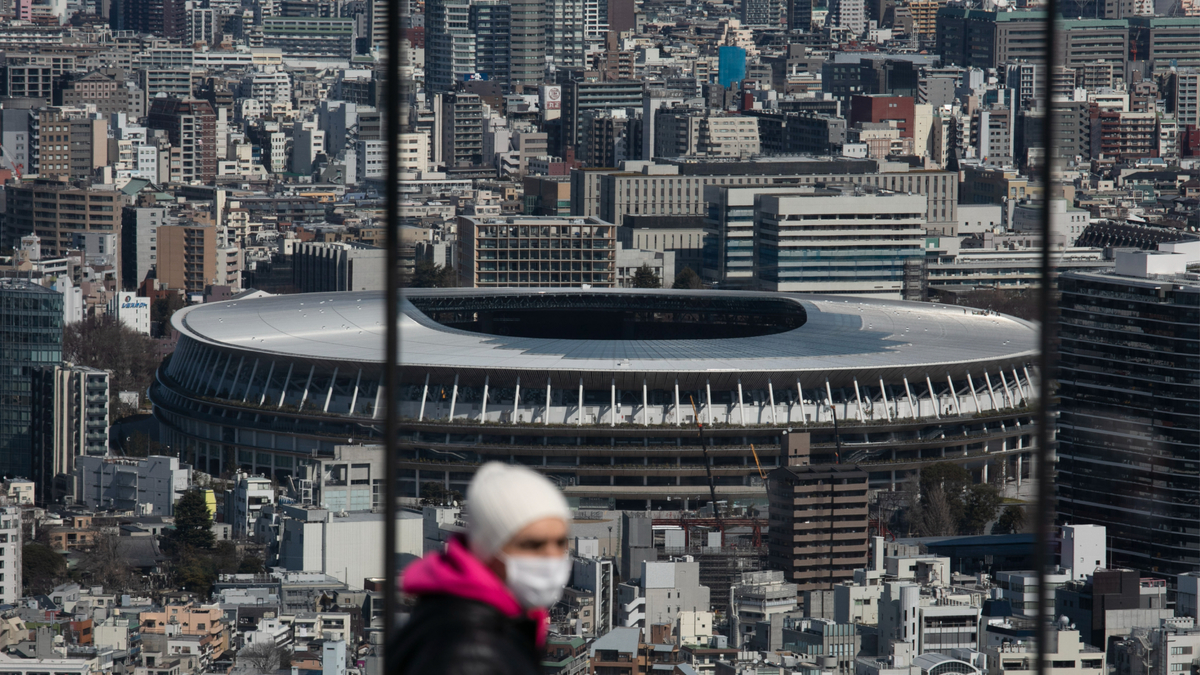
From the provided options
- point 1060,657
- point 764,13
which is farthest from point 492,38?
point 1060,657

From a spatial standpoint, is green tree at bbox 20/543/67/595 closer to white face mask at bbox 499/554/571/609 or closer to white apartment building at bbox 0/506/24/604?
white apartment building at bbox 0/506/24/604

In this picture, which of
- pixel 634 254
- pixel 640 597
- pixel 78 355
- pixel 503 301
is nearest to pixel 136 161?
pixel 634 254

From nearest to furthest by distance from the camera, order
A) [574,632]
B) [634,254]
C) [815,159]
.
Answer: [574,632]
[634,254]
[815,159]

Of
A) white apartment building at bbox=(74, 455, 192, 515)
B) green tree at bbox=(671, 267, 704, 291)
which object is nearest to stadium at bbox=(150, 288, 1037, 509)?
white apartment building at bbox=(74, 455, 192, 515)

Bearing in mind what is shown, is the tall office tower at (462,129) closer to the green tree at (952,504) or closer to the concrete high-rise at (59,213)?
the concrete high-rise at (59,213)

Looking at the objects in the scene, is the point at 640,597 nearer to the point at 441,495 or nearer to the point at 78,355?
the point at 441,495

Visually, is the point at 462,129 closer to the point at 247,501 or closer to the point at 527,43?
the point at 527,43

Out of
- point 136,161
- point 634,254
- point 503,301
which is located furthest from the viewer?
point 136,161
